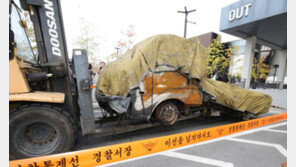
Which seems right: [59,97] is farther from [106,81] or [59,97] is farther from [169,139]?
[169,139]

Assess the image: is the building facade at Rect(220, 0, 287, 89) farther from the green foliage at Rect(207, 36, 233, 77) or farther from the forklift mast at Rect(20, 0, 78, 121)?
the forklift mast at Rect(20, 0, 78, 121)

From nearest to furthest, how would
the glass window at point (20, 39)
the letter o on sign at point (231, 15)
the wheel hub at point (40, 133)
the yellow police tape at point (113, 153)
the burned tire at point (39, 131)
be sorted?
the yellow police tape at point (113, 153) → the burned tire at point (39, 131) → the wheel hub at point (40, 133) → the glass window at point (20, 39) → the letter o on sign at point (231, 15)

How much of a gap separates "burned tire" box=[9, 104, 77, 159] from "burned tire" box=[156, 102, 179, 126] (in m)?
1.94

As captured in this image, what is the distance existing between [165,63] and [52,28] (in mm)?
2461

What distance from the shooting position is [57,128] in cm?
239

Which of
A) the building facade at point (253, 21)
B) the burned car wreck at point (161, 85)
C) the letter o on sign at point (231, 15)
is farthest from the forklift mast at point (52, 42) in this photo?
the letter o on sign at point (231, 15)

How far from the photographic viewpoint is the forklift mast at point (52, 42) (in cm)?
248

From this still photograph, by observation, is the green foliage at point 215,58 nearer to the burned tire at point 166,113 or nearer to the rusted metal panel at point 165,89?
the rusted metal panel at point 165,89

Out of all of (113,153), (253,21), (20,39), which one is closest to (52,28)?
(20,39)

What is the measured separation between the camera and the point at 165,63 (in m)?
3.32

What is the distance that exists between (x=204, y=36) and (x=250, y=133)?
36550 mm

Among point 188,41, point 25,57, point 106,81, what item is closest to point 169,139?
point 106,81

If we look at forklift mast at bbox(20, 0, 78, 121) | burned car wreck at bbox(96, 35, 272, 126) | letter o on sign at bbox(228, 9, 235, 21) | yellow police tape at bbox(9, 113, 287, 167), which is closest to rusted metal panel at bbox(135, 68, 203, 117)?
burned car wreck at bbox(96, 35, 272, 126)

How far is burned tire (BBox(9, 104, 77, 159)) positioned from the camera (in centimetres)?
221
